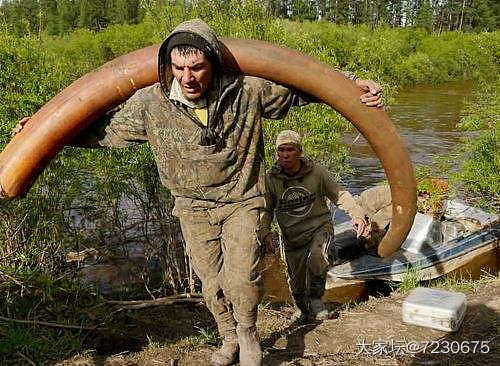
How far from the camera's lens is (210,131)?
3143 millimetres

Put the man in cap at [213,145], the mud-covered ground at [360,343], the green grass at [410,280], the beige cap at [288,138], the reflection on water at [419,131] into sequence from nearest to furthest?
the man in cap at [213,145]
the mud-covered ground at [360,343]
the beige cap at [288,138]
the green grass at [410,280]
the reflection on water at [419,131]

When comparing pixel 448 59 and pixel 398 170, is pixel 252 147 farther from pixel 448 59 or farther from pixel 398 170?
pixel 448 59

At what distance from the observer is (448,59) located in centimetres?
4716

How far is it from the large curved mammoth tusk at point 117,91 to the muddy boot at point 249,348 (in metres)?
1.51

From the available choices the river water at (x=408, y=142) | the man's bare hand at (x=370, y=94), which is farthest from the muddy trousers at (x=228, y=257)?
the river water at (x=408, y=142)

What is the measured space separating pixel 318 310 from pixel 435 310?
3.80 feet

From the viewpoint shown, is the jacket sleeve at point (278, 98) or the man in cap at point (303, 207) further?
the man in cap at point (303, 207)

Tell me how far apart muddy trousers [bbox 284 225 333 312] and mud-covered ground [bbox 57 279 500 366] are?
30 cm

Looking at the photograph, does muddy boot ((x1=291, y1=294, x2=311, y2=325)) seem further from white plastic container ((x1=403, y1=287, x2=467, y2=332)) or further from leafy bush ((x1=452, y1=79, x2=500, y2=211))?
leafy bush ((x1=452, y1=79, x2=500, y2=211))

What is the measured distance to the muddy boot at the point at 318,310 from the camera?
5184 millimetres

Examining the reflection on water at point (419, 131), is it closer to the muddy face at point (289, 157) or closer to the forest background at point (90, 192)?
the forest background at point (90, 192)

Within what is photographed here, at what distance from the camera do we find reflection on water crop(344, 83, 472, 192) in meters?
18.8

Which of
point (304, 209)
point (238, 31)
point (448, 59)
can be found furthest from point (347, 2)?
point (304, 209)

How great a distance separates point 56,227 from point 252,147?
463 centimetres
